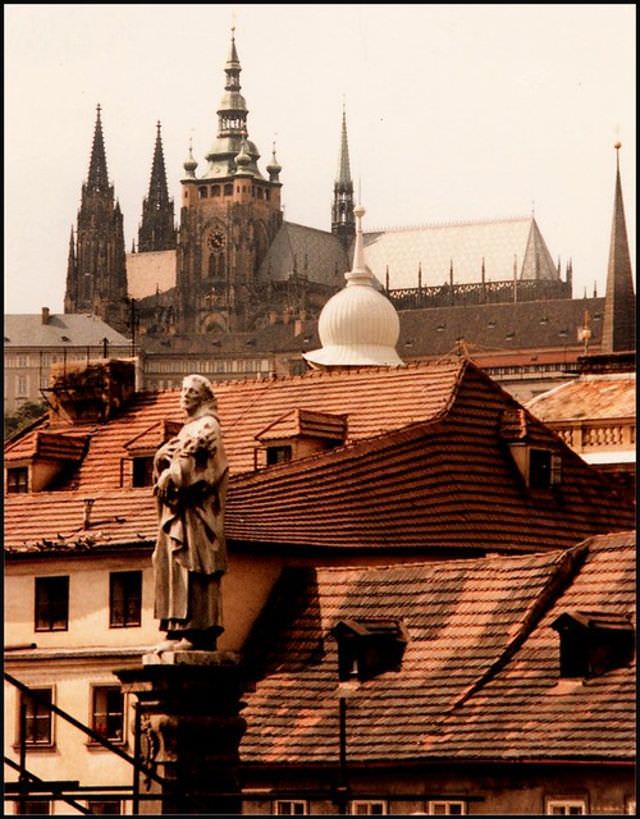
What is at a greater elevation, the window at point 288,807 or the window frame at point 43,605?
the window frame at point 43,605

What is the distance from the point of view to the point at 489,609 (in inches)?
1451

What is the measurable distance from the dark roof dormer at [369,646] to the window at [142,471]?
483 inches

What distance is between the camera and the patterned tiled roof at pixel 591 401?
72.7 meters

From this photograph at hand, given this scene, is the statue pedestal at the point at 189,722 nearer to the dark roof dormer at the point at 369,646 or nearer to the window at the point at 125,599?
the dark roof dormer at the point at 369,646

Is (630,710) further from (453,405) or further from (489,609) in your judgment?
(453,405)

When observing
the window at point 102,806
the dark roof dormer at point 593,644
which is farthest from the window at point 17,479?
the dark roof dormer at point 593,644

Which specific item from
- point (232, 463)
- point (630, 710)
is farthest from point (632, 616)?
point (232, 463)

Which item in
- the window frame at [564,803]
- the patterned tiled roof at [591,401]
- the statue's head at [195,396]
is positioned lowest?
the window frame at [564,803]

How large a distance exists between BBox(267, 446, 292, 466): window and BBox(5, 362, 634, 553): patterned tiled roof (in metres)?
0.93

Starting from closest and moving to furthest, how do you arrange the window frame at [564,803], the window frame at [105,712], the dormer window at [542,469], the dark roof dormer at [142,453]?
the window frame at [564,803] < the window frame at [105,712] < the dormer window at [542,469] < the dark roof dormer at [142,453]

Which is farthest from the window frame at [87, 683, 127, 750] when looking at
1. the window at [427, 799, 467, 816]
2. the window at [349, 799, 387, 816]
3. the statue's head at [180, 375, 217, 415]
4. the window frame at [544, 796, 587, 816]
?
the statue's head at [180, 375, 217, 415]

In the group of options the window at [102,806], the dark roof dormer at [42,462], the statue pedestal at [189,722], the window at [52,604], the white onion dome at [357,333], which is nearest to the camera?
the statue pedestal at [189,722]

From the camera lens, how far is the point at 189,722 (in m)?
21.1

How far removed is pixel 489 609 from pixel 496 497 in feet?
33.0
